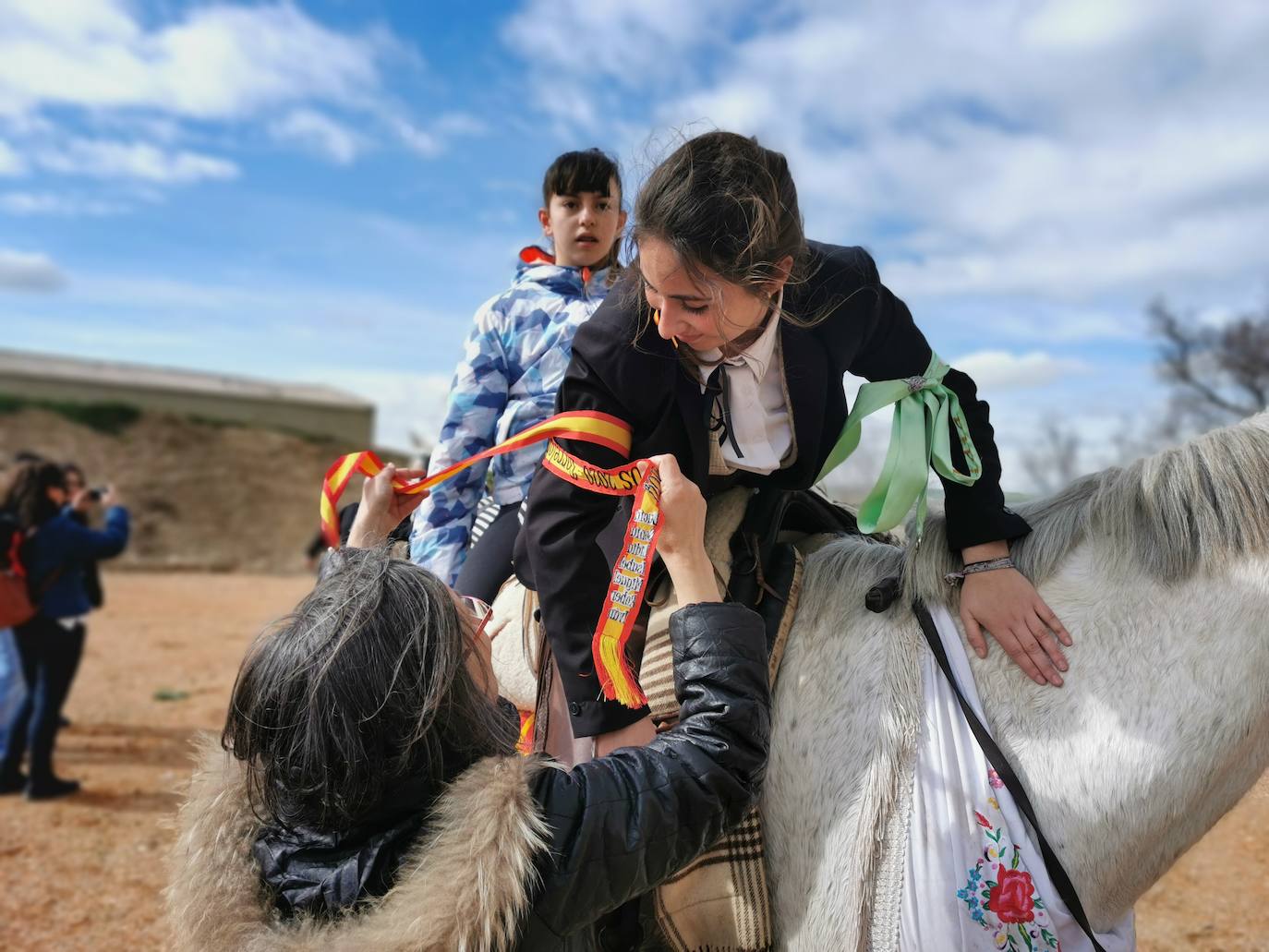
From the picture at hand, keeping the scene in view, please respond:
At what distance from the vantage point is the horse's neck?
1.48 meters

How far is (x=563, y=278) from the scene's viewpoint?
276 cm

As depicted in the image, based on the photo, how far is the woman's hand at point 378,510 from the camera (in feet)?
7.04

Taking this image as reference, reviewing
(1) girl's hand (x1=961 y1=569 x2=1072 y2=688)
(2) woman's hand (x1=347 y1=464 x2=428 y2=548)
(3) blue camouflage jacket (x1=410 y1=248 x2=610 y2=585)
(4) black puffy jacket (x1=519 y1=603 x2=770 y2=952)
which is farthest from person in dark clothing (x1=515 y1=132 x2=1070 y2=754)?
(3) blue camouflage jacket (x1=410 y1=248 x2=610 y2=585)

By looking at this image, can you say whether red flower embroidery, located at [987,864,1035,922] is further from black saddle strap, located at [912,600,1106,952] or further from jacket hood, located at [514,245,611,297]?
jacket hood, located at [514,245,611,297]

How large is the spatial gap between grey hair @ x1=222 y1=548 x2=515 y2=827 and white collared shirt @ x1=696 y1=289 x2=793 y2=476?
0.66 metres

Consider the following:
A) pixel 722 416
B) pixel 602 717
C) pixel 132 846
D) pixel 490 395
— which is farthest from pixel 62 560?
pixel 722 416

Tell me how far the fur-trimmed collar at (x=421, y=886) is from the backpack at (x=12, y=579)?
5757mm

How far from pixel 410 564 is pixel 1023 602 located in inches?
42.3

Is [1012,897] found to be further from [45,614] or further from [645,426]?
[45,614]

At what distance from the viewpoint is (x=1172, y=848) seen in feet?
5.06

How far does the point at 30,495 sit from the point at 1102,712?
6828mm

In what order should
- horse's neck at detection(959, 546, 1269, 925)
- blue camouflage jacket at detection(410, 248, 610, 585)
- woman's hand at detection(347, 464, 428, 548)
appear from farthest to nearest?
blue camouflage jacket at detection(410, 248, 610, 585), woman's hand at detection(347, 464, 428, 548), horse's neck at detection(959, 546, 1269, 925)

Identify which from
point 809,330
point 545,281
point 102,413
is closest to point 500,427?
point 545,281

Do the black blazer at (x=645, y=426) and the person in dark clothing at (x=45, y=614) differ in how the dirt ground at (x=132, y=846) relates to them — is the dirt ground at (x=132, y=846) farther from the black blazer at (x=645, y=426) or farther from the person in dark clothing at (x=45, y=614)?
the black blazer at (x=645, y=426)
